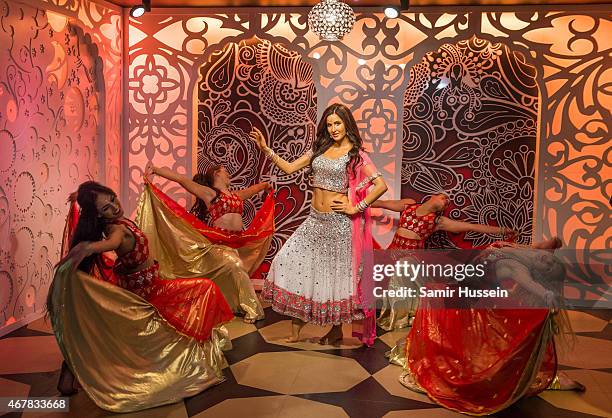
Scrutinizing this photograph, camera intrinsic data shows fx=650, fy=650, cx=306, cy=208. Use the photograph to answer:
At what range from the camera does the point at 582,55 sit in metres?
5.96

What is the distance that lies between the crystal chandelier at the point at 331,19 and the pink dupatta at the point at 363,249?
1.17 m

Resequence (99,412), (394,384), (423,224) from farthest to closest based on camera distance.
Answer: (423,224) < (394,384) < (99,412)

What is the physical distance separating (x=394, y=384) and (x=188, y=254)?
1.93 m

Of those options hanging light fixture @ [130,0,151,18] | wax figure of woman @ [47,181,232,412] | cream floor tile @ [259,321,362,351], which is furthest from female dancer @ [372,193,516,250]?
hanging light fixture @ [130,0,151,18]

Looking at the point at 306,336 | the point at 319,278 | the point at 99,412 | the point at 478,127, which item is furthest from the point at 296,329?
the point at 478,127

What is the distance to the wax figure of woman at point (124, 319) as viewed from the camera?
128 inches

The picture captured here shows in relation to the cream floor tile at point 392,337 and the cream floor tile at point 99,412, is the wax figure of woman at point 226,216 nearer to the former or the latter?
the cream floor tile at point 392,337

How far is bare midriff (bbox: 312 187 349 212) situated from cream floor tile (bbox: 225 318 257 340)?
1120 mm

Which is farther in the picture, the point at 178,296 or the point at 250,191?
the point at 250,191

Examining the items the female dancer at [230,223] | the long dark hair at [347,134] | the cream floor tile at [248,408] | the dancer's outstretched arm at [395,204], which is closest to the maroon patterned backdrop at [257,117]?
the female dancer at [230,223]

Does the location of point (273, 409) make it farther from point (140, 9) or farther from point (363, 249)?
point (140, 9)

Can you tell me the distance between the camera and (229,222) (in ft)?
17.5

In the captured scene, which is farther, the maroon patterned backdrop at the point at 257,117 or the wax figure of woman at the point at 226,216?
the maroon patterned backdrop at the point at 257,117

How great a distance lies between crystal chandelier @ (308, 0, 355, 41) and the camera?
16.7ft
